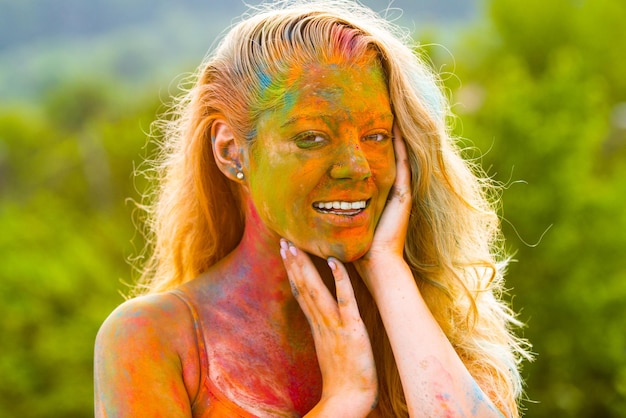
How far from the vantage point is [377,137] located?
3.36 meters

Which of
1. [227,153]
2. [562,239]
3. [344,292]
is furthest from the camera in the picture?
[562,239]

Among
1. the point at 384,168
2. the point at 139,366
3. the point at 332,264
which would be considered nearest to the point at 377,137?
the point at 384,168

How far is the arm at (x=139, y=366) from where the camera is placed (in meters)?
3.07

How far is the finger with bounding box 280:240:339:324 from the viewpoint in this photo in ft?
11.0

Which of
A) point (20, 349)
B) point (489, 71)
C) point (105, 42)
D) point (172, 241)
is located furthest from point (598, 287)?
point (105, 42)

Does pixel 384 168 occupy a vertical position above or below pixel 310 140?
below

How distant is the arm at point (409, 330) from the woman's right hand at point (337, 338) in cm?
10

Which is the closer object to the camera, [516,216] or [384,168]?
[384,168]

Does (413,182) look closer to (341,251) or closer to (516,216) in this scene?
(341,251)

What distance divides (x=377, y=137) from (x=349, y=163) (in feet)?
0.72

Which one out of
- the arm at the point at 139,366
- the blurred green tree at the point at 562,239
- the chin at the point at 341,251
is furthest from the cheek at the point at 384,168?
the blurred green tree at the point at 562,239

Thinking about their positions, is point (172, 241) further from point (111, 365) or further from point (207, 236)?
point (111, 365)

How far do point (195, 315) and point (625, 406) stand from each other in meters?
15.0

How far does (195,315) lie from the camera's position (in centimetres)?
335
